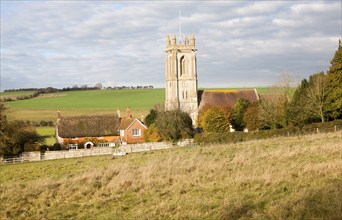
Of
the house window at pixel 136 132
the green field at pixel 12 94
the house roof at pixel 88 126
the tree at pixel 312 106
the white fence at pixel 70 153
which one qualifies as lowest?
the white fence at pixel 70 153

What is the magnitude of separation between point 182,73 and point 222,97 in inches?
287

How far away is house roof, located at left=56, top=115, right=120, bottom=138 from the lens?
63.1 meters

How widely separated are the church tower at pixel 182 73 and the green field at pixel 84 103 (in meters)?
20.3

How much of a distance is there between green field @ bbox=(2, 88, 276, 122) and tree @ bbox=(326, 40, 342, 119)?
159 ft

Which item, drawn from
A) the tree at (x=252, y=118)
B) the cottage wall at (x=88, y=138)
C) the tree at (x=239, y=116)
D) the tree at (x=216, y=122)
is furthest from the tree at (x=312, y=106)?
the cottage wall at (x=88, y=138)

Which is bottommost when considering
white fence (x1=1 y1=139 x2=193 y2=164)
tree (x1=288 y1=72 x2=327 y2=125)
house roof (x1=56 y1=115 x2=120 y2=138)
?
white fence (x1=1 y1=139 x2=193 y2=164)

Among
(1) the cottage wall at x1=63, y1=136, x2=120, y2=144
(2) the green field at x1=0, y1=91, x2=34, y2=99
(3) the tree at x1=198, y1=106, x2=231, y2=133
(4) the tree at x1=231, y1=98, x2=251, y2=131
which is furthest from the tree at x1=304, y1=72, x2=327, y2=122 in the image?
(2) the green field at x1=0, y1=91, x2=34, y2=99

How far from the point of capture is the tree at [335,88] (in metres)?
42.2

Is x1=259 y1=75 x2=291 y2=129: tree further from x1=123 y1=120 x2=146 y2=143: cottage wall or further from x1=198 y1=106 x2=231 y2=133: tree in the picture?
x1=123 y1=120 x2=146 y2=143: cottage wall

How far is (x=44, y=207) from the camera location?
38.1 ft

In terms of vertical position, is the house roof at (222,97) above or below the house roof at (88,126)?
above

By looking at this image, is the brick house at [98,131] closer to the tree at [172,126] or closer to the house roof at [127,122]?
the house roof at [127,122]

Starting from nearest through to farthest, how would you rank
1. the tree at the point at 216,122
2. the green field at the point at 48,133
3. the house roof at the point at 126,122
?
the tree at the point at 216,122 < the house roof at the point at 126,122 < the green field at the point at 48,133

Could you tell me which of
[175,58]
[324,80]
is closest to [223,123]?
[324,80]
